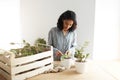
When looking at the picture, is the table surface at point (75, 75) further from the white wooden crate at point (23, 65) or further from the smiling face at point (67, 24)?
the smiling face at point (67, 24)

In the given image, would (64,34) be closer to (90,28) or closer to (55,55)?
(55,55)

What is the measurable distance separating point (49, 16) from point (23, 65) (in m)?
2.36

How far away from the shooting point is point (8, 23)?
248 centimetres

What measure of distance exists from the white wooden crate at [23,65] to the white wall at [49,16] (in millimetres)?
2113

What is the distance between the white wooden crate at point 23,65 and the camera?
1.33m

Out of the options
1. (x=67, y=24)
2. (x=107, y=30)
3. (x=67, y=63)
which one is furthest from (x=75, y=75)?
(x=107, y=30)

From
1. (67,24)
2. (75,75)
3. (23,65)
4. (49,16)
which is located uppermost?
(49,16)

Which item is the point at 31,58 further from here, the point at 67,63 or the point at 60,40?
the point at 60,40

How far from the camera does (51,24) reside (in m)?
3.70

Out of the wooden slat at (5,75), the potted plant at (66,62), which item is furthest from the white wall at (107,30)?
the wooden slat at (5,75)

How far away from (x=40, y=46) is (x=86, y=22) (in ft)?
6.95

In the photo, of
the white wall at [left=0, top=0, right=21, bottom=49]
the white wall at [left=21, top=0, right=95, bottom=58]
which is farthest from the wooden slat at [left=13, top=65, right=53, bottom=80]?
the white wall at [left=21, top=0, right=95, bottom=58]

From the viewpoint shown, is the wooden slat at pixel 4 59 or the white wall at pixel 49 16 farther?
the white wall at pixel 49 16

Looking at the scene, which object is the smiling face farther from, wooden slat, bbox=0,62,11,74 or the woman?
wooden slat, bbox=0,62,11,74
